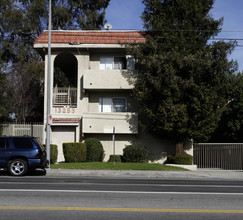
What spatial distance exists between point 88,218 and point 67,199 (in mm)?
2181

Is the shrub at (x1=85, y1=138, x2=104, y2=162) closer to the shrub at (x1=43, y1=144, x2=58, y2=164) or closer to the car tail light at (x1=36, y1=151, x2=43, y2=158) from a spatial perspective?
the shrub at (x1=43, y1=144, x2=58, y2=164)

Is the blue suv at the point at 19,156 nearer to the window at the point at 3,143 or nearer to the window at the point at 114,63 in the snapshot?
the window at the point at 3,143

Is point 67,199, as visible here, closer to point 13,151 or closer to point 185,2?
point 13,151

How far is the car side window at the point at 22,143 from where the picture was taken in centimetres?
1535

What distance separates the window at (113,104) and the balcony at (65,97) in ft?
6.24

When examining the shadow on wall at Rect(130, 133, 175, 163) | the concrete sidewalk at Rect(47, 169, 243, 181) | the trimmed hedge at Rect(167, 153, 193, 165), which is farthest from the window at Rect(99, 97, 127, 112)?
the concrete sidewalk at Rect(47, 169, 243, 181)

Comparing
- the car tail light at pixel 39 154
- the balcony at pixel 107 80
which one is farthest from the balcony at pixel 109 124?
the car tail light at pixel 39 154

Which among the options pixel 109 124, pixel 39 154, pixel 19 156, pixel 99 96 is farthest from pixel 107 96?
pixel 19 156

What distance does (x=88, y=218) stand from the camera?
6.70 metres

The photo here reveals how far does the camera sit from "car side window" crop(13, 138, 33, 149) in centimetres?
1535

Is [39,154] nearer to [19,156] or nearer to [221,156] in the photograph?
[19,156]

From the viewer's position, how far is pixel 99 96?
78.8 feet

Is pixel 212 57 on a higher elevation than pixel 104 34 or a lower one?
lower

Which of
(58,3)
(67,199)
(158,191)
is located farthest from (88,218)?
(58,3)
